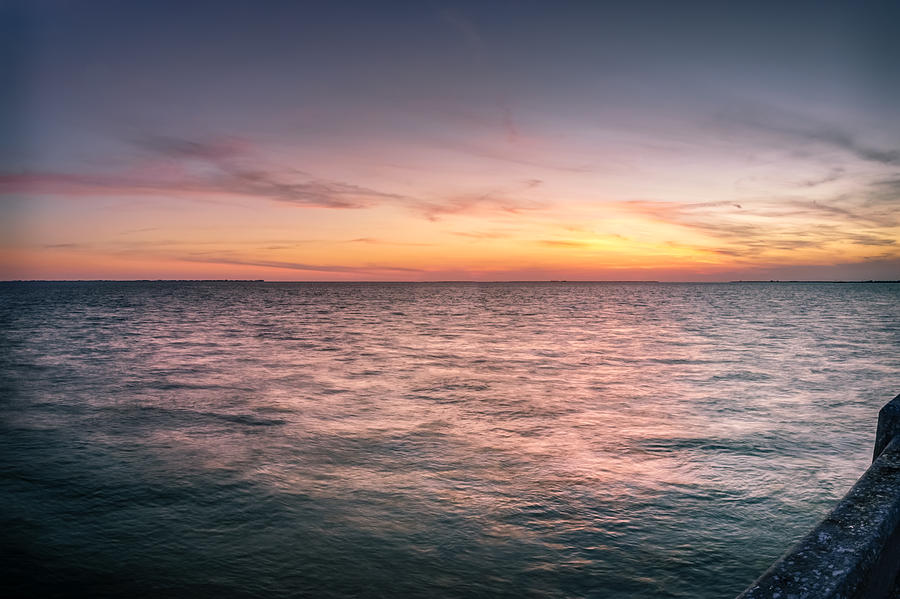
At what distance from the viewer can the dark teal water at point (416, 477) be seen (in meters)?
6.49

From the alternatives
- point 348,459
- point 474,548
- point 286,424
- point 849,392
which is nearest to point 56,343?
point 286,424

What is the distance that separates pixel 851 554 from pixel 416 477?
314 inches

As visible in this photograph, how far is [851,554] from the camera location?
2.26 m

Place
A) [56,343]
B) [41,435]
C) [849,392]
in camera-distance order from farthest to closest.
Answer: [56,343], [849,392], [41,435]

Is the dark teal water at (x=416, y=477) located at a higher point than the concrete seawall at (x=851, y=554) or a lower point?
lower

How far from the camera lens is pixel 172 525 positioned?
25.2ft

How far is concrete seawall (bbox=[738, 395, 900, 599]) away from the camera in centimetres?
207

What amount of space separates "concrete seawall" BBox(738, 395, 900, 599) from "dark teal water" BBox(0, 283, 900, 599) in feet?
12.4

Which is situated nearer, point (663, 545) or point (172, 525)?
point (663, 545)

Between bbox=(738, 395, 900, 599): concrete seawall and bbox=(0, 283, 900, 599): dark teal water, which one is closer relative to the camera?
bbox=(738, 395, 900, 599): concrete seawall

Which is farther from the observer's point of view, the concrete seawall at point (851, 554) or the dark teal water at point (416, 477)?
the dark teal water at point (416, 477)

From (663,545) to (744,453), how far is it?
531cm

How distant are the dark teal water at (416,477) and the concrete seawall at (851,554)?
3.77 m

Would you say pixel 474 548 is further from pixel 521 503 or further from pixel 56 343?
pixel 56 343
